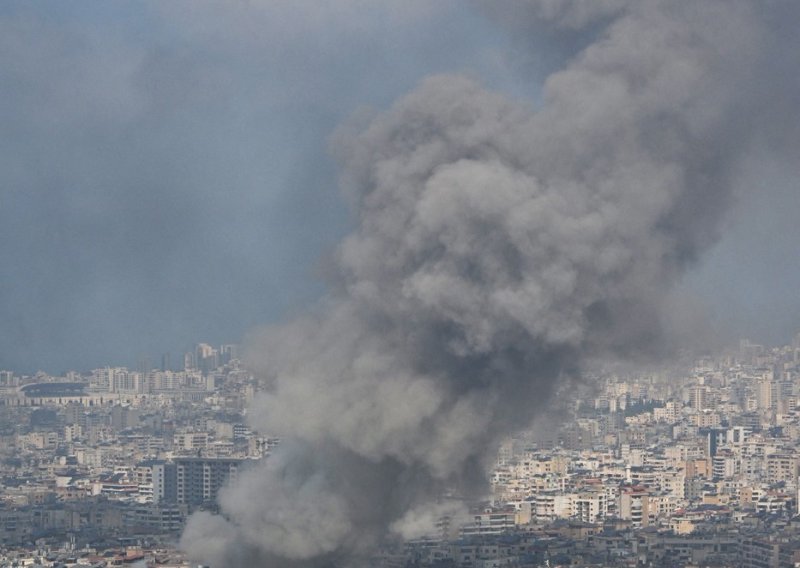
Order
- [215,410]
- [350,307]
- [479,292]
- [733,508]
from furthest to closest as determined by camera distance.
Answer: [215,410] → [733,508] → [350,307] → [479,292]

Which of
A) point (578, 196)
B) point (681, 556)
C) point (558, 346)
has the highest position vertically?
point (578, 196)

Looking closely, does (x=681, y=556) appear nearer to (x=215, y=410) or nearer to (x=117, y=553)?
(x=117, y=553)

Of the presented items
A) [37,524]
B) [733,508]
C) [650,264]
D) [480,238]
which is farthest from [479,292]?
[733,508]

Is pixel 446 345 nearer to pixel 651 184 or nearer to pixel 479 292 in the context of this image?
pixel 479 292

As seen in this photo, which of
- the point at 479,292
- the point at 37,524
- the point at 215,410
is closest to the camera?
the point at 479,292

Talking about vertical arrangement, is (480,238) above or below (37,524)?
above

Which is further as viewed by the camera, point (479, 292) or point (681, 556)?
point (681, 556)
